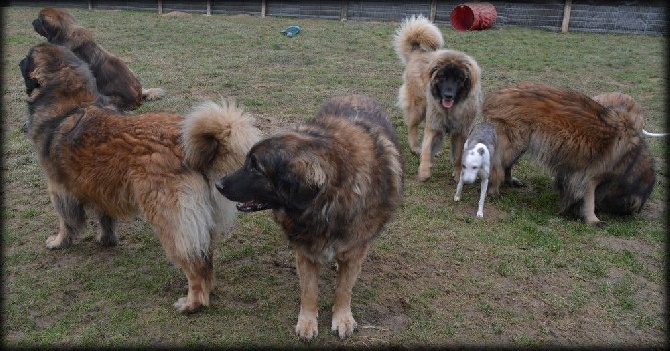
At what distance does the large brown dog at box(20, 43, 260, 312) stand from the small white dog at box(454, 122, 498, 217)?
2717 millimetres

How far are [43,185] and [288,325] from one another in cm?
353

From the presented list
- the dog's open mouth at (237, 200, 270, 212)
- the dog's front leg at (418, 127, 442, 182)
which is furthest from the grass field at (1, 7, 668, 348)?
the dog's open mouth at (237, 200, 270, 212)

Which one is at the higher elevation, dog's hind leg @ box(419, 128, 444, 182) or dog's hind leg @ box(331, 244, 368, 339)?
dog's hind leg @ box(419, 128, 444, 182)

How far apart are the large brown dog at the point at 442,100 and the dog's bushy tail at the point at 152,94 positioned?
4.16m

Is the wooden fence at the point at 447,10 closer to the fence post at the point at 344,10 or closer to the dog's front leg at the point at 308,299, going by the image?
the fence post at the point at 344,10

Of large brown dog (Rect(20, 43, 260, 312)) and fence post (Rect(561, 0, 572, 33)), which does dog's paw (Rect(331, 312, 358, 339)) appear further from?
fence post (Rect(561, 0, 572, 33))

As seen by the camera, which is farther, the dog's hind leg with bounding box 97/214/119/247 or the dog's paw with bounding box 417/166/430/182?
the dog's paw with bounding box 417/166/430/182

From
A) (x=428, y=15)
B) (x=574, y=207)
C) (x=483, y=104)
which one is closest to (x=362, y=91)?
(x=483, y=104)

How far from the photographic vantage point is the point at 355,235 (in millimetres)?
3279

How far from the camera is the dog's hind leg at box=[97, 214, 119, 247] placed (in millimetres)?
4438

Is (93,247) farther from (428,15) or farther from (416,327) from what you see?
(428,15)

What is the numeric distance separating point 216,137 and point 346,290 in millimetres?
1360

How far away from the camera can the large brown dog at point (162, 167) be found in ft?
11.2

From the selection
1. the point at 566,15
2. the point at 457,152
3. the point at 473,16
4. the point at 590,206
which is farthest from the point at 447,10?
the point at 590,206
